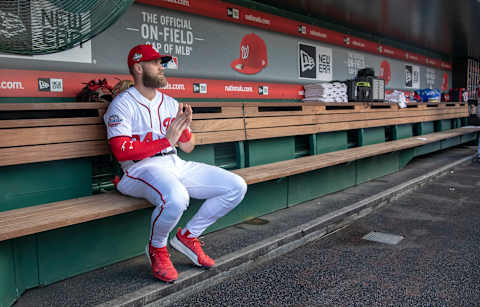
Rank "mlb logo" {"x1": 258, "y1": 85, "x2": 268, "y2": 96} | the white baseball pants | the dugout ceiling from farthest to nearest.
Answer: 1. the dugout ceiling
2. "mlb logo" {"x1": 258, "y1": 85, "x2": 268, "y2": 96}
3. the white baseball pants

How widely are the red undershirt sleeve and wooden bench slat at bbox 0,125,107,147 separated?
0.94 ft

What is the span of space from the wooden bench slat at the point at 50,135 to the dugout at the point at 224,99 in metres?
0.01

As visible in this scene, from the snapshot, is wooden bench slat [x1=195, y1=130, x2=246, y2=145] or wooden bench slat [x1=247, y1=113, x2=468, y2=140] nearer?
wooden bench slat [x1=195, y1=130, x2=246, y2=145]

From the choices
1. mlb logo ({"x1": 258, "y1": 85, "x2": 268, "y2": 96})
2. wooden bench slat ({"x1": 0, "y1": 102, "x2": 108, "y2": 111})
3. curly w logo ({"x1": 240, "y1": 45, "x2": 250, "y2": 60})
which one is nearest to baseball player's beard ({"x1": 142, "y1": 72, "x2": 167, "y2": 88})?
wooden bench slat ({"x1": 0, "y1": 102, "x2": 108, "y2": 111})

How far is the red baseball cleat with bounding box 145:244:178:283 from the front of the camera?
85.2 inches

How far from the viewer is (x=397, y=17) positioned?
23.1 feet

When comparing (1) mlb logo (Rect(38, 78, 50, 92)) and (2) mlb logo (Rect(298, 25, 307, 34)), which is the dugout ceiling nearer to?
(2) mlb logo (Rect(298, 25, 307, 34))

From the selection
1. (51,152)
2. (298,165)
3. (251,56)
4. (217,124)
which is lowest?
(298,165)

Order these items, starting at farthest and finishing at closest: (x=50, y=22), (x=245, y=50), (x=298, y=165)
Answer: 1. (x=245, y=50)
2. (x=298, y=165)
3. (x=50, y=22)

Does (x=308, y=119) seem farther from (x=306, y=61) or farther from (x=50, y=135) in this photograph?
(x=50, y=135)

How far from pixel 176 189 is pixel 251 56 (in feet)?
12.1

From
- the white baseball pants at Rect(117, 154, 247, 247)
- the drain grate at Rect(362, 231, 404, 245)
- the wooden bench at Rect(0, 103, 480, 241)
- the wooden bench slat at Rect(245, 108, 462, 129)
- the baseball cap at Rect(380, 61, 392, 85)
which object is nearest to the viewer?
the wooden bench at Rect(0, 103, 480, 241)

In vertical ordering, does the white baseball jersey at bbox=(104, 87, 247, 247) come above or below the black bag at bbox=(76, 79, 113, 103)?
below

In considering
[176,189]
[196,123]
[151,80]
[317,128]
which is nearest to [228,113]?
[196,123]
